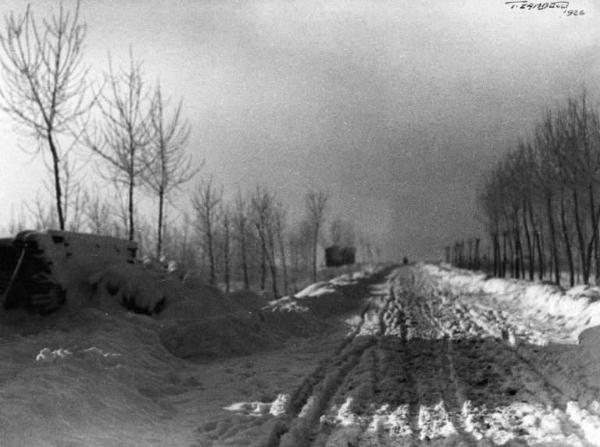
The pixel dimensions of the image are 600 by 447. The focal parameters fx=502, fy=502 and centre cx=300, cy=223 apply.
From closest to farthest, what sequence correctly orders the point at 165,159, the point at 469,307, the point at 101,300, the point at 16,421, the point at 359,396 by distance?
the point at 16,421 → the point at 359,396 → the point at 101,300 → the point at 469,307 → the point at 165,159

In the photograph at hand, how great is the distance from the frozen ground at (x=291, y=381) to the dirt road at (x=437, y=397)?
0.03 m

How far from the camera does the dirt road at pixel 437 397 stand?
16.5 feet

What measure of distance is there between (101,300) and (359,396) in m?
7.17

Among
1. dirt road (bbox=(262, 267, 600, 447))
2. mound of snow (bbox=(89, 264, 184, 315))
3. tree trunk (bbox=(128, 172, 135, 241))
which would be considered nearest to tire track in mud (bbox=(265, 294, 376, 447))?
dirt road (bbox=(262, 267, 600, 447))

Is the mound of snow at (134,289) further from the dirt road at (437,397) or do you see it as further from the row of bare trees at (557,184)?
the row of bare trees at (557,184)

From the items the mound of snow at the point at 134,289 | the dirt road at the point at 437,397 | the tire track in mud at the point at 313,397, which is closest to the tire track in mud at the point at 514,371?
the dirt road at the point at 437,397

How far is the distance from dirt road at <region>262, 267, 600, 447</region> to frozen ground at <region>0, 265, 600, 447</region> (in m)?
0.03

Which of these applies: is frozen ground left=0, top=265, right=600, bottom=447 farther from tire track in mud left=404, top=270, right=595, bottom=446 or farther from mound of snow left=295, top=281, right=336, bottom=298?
mound of snow left=295, top=281, right=336, bottom=298

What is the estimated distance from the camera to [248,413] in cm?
601

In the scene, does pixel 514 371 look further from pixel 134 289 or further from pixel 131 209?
pixel 131 209

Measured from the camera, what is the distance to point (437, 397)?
6.43m

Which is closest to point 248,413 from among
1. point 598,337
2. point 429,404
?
point 429,404

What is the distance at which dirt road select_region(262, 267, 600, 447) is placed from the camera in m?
5.02

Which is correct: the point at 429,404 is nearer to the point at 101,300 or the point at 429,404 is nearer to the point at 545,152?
the point at 101,300
